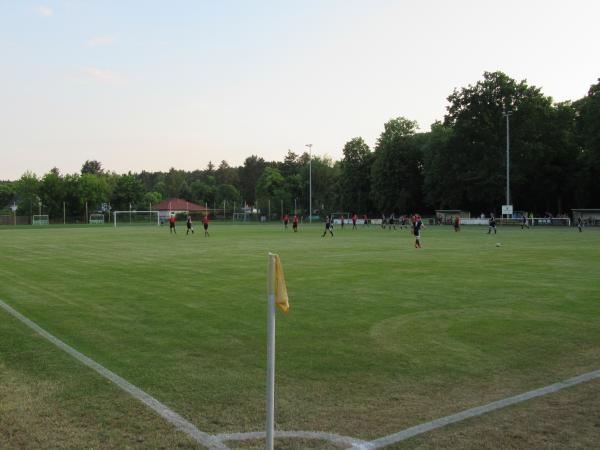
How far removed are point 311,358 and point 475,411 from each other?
2465mm

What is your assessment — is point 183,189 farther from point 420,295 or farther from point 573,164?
point 420,295

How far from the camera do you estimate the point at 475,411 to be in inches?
214

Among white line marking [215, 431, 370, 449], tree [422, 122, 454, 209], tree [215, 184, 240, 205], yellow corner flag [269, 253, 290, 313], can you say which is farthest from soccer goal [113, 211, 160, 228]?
yellow corner flag [269, 253, 290, 313]

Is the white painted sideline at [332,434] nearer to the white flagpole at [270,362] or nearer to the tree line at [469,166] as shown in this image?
the white flagpole at [270,362]

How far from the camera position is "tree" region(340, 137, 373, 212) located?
3927 inches

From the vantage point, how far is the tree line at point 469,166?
7000 cm

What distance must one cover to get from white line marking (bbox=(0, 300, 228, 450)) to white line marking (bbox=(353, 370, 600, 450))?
124 cm

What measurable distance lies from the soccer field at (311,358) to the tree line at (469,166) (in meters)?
58.4

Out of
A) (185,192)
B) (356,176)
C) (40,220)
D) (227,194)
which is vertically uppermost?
(356,176)

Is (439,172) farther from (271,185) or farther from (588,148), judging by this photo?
(271,185)

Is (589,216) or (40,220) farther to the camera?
(40,220)

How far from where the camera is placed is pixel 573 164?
71.5 metres

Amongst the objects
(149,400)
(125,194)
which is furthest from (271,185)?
(149,400)

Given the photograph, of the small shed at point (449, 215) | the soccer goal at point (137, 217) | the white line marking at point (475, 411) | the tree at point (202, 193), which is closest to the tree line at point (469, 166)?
the small shed at point (449, 215)
